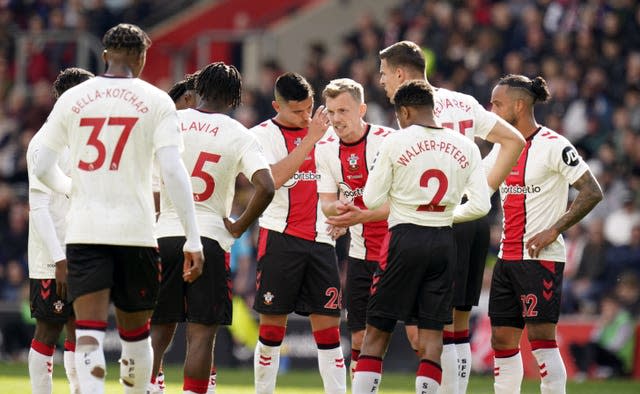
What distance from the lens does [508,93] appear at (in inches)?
422

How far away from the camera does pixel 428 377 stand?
926cm

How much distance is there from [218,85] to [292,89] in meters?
1.21

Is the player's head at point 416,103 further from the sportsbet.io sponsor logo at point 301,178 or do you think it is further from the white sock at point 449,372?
the white sock at point 449,372

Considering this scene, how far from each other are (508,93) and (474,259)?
146 centimetres

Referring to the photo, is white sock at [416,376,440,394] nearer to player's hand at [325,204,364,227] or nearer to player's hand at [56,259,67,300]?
player's hand at [325,204,364,227]

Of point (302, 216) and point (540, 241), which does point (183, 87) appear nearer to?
point (302, 216)

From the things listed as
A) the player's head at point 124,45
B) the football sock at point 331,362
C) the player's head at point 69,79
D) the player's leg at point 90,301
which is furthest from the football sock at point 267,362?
the player's head at point 124,45

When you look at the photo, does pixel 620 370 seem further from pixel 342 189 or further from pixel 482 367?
pixel 342 189

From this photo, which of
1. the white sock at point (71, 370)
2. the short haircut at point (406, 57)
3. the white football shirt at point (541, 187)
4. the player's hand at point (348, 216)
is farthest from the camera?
the white football shirt at point (541, 187)

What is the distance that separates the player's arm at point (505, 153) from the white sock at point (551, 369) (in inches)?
57.4

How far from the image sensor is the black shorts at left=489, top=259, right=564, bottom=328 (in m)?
10.4

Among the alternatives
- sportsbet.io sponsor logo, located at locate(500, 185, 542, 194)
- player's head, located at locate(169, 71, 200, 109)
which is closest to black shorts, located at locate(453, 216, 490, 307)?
sportsbet.io sponsor logo, located at locate(500, 185, 542, 194)

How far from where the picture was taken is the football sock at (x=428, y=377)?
924 centimetres

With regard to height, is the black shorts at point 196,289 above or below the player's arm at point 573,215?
below
